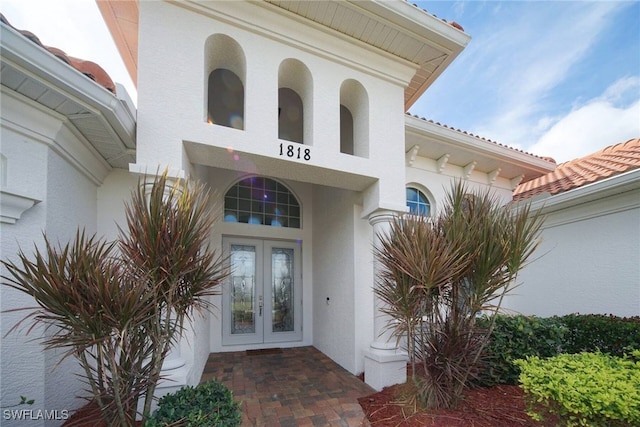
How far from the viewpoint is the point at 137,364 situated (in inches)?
109

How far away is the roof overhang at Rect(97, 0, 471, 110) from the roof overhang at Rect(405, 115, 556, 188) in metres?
1.31

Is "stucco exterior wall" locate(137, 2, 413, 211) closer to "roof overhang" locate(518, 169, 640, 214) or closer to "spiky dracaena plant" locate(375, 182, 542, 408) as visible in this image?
"spiky dracaena plant" locate(375, 182, 542, 408)

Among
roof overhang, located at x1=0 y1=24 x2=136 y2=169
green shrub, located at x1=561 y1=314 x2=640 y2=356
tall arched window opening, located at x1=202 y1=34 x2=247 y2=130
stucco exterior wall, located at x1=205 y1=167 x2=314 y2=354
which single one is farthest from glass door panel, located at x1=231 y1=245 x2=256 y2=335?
green shrub, located at x1=561 y1=314 x2=640 y2=356

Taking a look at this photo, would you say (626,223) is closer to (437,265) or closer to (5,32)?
(437,265)

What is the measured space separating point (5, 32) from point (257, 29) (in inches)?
109

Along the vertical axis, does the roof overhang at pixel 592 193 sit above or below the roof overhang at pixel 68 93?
below

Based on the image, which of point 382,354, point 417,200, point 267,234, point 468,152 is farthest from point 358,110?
point 382,354

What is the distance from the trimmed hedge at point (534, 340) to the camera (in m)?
4.39

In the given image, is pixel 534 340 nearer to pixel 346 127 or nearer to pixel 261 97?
pixel 346 127

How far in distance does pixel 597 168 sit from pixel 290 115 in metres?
7.06

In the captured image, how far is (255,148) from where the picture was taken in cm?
404

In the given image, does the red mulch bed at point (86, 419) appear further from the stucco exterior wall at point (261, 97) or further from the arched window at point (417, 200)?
the arched window at point (417, 200)

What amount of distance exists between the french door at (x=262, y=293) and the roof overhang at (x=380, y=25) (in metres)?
4.65

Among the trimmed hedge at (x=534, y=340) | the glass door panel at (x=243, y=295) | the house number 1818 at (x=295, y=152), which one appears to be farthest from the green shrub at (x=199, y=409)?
the glass door panel at (x=243, y=295)
